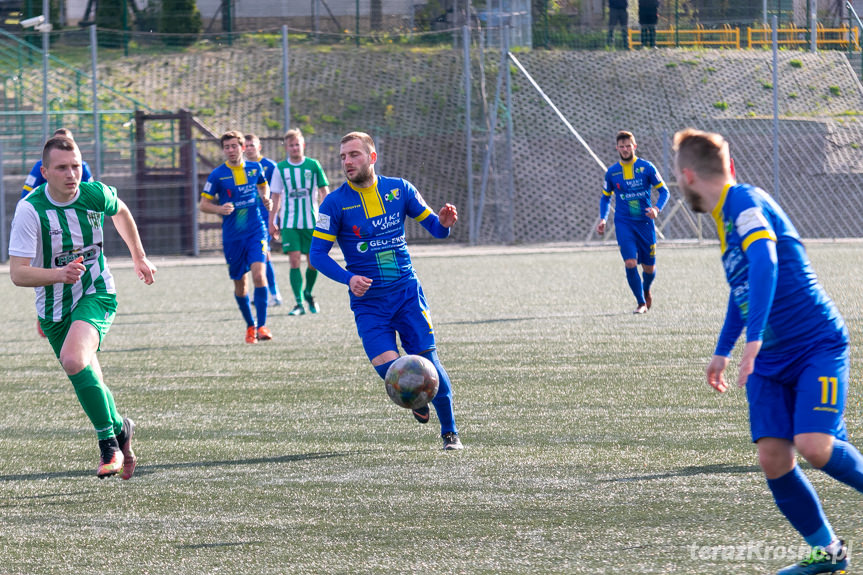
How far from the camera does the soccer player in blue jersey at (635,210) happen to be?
1238 cm

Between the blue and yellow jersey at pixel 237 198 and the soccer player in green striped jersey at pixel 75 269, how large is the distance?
17.8 ft

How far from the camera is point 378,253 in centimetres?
630

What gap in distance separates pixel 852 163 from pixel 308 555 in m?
25.2

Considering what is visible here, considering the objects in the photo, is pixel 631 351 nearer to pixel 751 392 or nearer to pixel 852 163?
pixel 751 392

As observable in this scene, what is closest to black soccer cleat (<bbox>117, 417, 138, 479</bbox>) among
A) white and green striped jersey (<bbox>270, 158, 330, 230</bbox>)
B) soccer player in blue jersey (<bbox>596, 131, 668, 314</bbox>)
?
white and green striped jersey (<bbox>270, 158, 330, 230</bbox>)

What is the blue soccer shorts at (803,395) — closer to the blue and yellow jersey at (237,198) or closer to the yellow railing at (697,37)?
the blue and yellow jersey at (237,198)

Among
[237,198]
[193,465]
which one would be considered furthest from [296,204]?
[193,465]

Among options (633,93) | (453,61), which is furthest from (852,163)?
(453,61)

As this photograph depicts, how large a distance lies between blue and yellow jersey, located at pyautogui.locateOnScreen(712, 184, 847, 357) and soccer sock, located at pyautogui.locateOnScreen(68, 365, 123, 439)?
3.09 meters

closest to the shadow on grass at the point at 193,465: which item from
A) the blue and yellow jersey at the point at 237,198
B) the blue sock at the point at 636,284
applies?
→ the blue and yellow jersey at the point at 237,198

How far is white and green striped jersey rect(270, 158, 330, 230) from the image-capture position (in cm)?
1302

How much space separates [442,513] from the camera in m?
4.72

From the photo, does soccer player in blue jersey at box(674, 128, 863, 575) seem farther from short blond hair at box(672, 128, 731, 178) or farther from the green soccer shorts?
the green soccer shorts

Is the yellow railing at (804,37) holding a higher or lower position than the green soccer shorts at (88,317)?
higher
